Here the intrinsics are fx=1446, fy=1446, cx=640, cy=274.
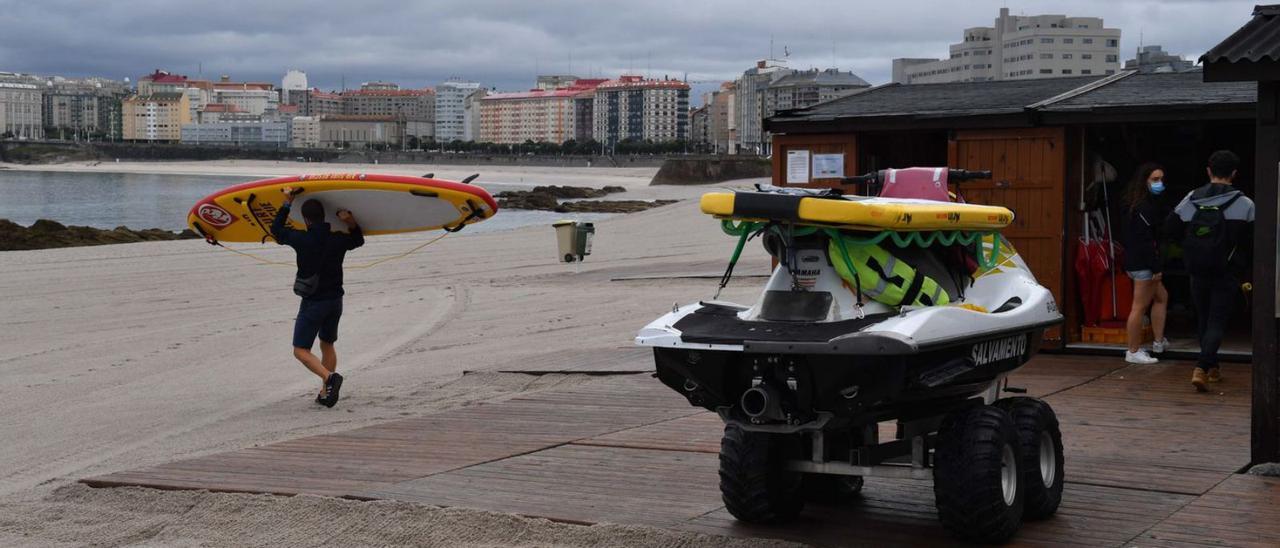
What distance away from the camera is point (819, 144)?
44.5 feet

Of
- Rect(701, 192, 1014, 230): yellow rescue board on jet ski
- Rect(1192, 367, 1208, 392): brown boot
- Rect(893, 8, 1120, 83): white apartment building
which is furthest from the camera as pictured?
Rect(893, 8, 1120, 83): white apartment building

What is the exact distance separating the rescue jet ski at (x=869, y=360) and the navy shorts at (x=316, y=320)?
505cm

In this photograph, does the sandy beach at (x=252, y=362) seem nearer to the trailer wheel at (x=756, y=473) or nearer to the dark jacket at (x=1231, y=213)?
the trailer wheel at (x=756, y=473)

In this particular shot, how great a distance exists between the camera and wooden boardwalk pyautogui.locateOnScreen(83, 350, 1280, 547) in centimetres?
661

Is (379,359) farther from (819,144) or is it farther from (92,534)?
(92,534)

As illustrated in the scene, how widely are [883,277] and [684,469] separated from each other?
2.12 meters

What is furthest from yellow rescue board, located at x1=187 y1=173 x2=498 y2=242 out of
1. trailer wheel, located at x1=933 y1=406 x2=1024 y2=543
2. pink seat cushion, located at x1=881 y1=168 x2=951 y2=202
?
trailer wheel, located at x1=933 y1=406 x2=1024 y2=543

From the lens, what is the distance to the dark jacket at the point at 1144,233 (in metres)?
10.8

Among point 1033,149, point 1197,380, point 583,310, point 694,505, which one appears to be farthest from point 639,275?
point 694,505

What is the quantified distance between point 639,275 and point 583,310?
4.12 m

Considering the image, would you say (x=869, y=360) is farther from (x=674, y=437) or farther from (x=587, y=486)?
(x=674, y=437)

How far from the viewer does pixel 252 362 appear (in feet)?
47.3

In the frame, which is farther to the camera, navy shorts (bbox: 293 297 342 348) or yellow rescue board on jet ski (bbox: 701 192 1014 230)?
navy shorts (bbox: 293 297 342 348)

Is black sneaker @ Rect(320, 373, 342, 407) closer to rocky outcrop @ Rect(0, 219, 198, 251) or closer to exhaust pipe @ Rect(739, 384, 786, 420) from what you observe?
exhaust pipe @ Rect(739, 384, 786, 420)
